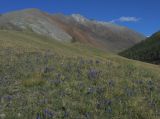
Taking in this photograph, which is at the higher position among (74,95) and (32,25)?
(32,25)

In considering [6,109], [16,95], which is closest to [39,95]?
[16,95]

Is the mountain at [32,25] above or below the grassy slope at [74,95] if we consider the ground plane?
above

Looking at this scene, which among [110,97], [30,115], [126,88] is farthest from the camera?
[126,88]

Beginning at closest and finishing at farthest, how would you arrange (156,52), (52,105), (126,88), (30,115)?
1. (30,115)
2. (52,105)
3. (126,88)
4. (156,52)

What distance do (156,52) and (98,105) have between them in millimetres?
83341

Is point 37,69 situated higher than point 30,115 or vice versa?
point 37,69

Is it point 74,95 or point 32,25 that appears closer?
point 74,95

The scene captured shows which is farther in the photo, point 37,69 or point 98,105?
point 37,69

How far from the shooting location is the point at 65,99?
467 inches

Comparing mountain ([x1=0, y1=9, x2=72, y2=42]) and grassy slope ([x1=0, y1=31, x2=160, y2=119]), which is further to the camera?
mountain ([x1=0, y1=9, x2=72, y2=42])

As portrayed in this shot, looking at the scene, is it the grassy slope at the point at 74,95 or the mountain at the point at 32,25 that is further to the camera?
the mountain at the point at 32,25

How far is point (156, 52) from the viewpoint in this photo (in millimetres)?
93000

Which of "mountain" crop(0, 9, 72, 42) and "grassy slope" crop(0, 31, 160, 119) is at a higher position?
"mountain" crop(0, 9, 72, 42)

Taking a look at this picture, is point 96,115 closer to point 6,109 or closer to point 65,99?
point 65,99
